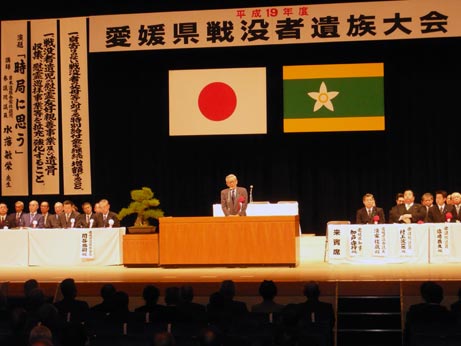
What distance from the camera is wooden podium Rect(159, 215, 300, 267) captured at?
991 cm

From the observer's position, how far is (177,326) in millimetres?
5395

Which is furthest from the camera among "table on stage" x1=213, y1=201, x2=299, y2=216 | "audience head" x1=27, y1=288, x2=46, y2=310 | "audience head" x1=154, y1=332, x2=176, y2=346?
"table on stage" x1=213, y1=201, x2=299, y2=216

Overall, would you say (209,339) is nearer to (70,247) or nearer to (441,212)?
(70,247)

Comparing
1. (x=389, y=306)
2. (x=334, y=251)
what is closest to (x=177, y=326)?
(x=389, y=306)

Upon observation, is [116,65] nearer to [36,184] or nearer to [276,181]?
[36,184]

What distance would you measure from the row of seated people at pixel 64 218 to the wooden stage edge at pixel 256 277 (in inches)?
42.1

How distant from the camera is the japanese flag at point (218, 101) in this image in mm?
13586

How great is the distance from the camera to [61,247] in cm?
1138

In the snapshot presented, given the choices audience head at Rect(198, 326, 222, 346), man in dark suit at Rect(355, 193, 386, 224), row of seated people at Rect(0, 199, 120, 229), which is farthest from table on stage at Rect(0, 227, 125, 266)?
audience head at Rect(198, 326, 222, 346)

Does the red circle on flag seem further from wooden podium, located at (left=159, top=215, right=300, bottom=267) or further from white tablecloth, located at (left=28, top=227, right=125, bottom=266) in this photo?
wooden podium, located at (left=159, top=215, right=300, bottom=267)

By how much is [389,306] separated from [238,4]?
765 centimetres

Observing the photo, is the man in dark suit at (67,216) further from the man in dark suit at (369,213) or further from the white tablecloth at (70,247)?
the man in dark suit at (369,213)

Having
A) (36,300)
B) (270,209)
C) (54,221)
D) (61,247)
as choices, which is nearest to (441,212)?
(270,209)

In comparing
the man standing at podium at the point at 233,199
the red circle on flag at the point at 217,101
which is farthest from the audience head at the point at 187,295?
the red circle on flag at the point at 217,101
